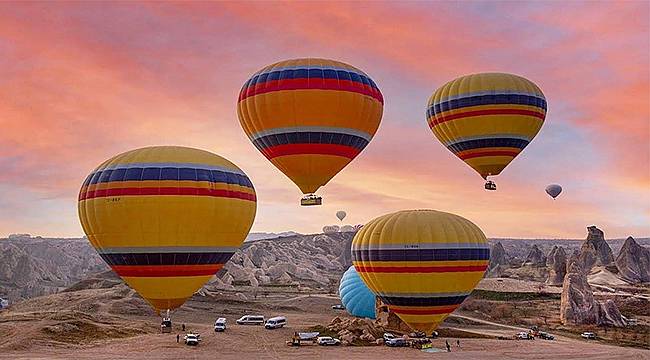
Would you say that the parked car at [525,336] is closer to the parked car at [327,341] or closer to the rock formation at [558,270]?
the parked car at [327,341]

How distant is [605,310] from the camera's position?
66.2 metres

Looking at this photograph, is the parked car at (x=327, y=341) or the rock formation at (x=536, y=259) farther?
the rock formation at (x=536, y=259)

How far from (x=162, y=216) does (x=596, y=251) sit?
11344 centimetres

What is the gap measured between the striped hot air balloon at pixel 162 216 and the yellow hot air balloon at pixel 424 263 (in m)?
10.5

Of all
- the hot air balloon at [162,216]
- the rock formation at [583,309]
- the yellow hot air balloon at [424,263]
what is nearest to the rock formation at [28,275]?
the rock formation at [583,309]

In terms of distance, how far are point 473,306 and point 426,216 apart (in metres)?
46.1

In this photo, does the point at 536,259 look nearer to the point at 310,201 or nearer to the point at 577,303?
the point at 577,303

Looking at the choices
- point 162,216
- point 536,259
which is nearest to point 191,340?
point 162,216

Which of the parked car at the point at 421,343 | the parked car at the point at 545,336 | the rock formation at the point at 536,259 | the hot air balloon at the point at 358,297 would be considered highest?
the rock formation at the point at 536,259

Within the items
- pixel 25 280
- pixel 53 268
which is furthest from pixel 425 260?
pixel 53 268

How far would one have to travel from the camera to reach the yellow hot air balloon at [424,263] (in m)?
32.7

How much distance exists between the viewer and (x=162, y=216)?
24859mm

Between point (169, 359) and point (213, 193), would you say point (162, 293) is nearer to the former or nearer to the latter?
point (213, 193)

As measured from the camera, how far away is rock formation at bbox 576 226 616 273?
11738 cm
